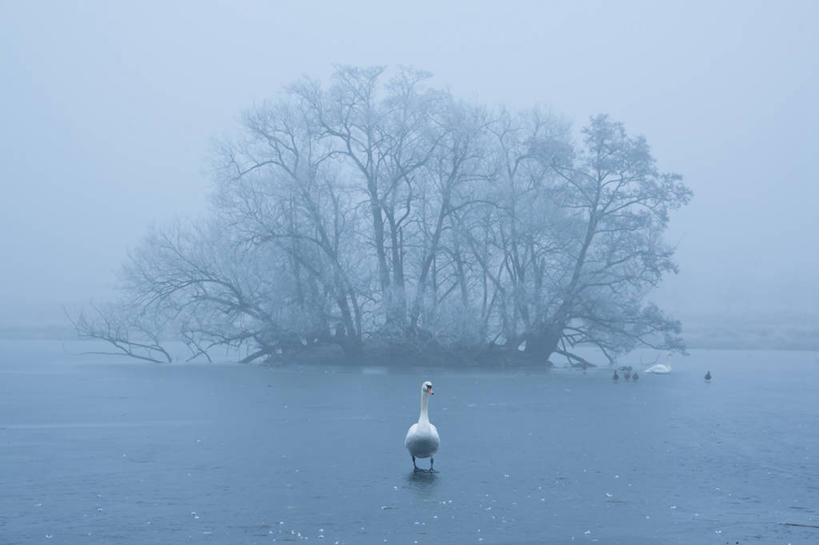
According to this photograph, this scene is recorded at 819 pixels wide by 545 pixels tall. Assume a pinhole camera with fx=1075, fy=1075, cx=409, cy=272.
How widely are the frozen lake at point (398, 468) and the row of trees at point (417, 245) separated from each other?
1270 centimetres

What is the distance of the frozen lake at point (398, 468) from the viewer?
40.6 ft

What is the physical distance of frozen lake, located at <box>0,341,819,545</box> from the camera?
12.4 meters

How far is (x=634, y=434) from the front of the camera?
2164cm

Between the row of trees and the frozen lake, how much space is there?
12.7 metres

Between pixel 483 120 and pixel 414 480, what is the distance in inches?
1276

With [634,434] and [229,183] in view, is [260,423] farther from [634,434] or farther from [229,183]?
[229,183]

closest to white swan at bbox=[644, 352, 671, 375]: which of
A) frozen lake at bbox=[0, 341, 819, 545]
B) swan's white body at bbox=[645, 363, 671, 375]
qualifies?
swan's white body at bbox=[645, 363, 671, 375]

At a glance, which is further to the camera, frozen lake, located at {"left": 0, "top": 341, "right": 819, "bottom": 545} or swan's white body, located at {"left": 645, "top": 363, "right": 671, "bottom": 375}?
swan's white body, located at {"left": 645, "top": 363, "right": 671, "bottom": 375}

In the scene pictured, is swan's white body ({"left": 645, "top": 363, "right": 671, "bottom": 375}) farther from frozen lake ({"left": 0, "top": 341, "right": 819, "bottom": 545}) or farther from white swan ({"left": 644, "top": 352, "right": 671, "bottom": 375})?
frozen lake ({"left": 0, "top": 341, "right": 819, "bottom": 545})

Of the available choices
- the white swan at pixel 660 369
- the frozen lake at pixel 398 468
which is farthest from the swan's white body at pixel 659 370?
the frozen lake at pixel 398 468

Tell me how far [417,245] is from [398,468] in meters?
30.9

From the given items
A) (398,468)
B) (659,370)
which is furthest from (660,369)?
(398,468)

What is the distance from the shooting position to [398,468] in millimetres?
16844

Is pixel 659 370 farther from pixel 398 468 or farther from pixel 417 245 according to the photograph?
pixel 398 468
